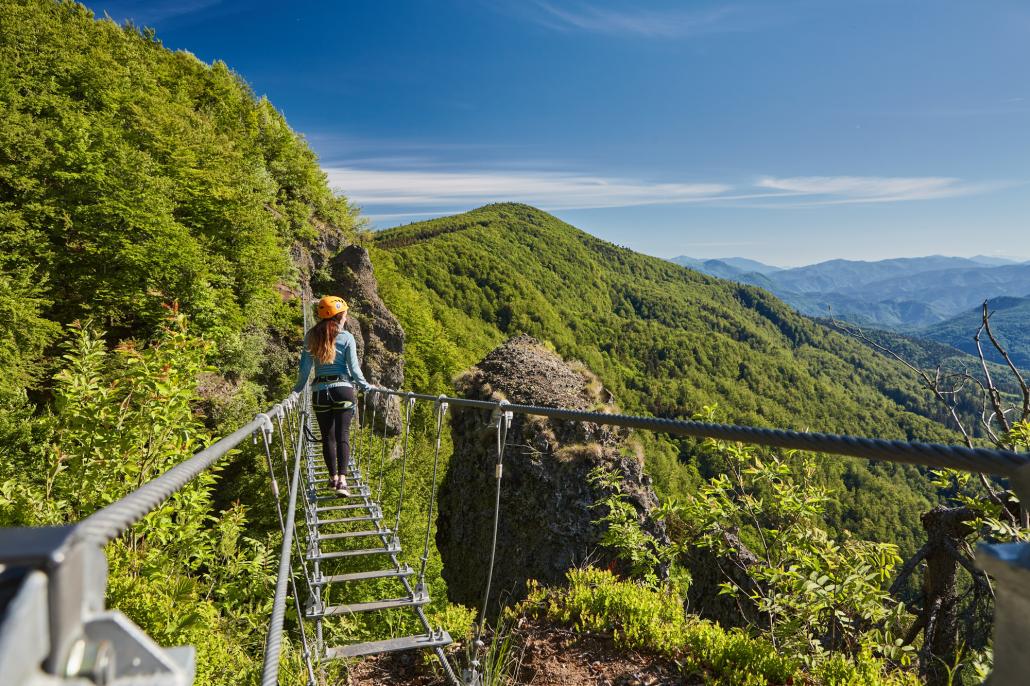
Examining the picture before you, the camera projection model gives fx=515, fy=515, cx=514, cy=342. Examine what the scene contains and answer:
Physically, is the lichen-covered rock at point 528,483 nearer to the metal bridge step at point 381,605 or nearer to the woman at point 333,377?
the woman at point 333,377

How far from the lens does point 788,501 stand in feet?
10.8

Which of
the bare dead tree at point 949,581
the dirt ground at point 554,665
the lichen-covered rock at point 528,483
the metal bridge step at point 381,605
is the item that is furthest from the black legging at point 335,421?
the bare dead tree at point 949,581

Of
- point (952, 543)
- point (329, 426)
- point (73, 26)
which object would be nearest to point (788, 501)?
point (952, 543)

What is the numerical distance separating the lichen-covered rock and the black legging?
12.3 feet

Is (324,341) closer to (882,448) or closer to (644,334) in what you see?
(882,448)

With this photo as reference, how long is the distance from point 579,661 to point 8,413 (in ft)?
24.4

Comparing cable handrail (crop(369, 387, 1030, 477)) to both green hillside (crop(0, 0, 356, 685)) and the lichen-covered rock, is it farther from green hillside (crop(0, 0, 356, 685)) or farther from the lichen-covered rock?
the lichen-covered rock

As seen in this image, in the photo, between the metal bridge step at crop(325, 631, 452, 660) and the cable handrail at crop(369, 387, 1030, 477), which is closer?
the cable handrail at crop(369, 387, 1030, 477)

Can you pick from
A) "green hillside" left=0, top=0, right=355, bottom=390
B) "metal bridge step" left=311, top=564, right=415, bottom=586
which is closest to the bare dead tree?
"metal bridge step" left=311, top=564, right=415, bottom=586

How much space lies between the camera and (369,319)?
2409 centimetres

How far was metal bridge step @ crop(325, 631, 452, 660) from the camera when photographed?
3168 millimetres

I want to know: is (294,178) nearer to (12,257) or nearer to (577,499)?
(12,257)

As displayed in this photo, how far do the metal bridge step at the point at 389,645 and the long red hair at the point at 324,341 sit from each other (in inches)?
92.1

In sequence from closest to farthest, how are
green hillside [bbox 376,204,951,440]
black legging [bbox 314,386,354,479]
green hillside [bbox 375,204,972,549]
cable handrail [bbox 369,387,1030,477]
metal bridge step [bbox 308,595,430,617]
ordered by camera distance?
cable handrail [bbox 369,387,1030,477] → metal bridge step [bbox 308,595,430,617] → black legging [bbox 314,386,354,479] → green hillside [bbox 375,204,972,549] → green hillside [bbox 376,204,951,440]
